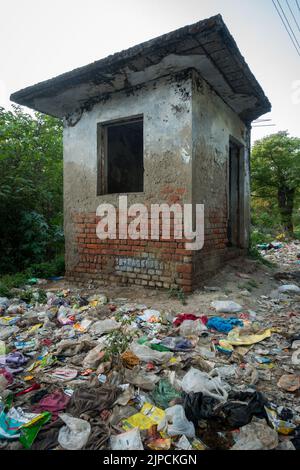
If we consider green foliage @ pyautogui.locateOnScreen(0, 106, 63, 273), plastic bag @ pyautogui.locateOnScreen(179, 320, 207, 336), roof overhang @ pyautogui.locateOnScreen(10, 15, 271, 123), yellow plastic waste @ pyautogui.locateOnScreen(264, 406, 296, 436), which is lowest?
yellow plastic waste @ pyautogui.locateOnScreen(264, 406, 296, 436)

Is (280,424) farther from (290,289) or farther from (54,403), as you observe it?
(290,289)

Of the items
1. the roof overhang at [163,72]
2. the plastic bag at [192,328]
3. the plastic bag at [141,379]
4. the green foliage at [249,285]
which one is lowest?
the plastic bag at [141,379]

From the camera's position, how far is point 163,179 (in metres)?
3.56

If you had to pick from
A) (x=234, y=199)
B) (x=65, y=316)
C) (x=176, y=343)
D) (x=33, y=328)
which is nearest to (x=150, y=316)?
(x=176, y=343)

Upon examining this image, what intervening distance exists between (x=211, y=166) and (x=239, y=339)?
249 cm

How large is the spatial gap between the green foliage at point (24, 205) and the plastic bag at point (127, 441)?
171 inches

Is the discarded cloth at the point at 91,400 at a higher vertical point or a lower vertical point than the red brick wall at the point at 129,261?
lower

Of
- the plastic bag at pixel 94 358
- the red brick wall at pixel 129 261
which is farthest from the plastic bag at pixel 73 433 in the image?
the red brick wall at pixel 129 261

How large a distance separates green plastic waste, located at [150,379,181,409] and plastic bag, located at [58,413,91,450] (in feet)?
1.47

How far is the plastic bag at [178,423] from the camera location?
140cm

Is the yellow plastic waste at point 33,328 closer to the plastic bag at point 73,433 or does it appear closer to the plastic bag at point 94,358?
the plastic bag at point 94,358

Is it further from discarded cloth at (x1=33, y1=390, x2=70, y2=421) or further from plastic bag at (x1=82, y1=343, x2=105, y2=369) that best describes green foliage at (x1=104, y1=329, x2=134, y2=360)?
discarded cloth at (x1=33, y1=390, x2=70, y2=421)

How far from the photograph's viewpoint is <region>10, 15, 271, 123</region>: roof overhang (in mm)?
2799

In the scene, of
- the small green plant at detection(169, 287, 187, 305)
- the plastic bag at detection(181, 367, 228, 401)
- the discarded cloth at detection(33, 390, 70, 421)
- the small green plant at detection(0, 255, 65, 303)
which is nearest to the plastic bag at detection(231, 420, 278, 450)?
the plastic bag at detection(181, 367, 228, 401)
